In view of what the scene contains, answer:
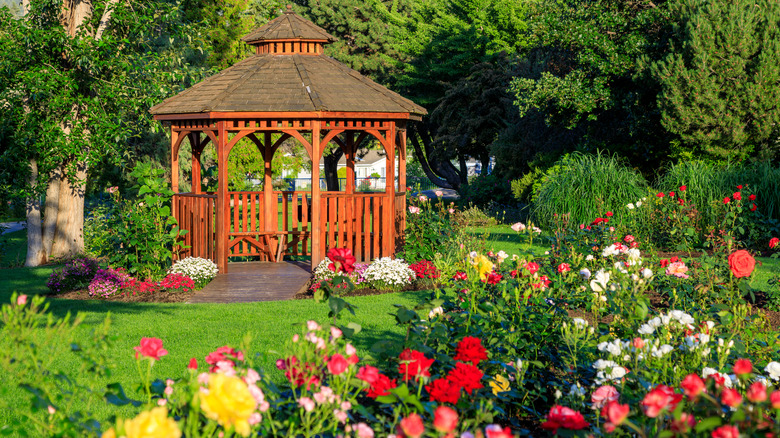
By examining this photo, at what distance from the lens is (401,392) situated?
8.99 feet

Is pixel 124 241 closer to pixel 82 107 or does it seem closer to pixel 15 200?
pixel 82 107

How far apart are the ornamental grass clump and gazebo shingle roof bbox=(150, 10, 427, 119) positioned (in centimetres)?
236

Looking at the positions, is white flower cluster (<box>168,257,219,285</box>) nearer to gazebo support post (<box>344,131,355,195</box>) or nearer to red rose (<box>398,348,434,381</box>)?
gazebo support post (<box>344,131,355,195</box>)

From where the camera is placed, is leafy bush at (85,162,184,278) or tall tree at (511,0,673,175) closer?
leafy bush at (85,162,184,278)

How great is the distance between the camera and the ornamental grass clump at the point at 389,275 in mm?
10172

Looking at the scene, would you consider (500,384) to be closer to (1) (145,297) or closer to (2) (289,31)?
(1) (145,297)

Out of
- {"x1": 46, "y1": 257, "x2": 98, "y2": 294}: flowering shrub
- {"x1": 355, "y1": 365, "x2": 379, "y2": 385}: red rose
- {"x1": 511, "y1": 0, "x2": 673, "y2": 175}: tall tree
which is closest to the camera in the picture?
{"x1": 355, "y1": 365, "x2": 379, "y2": 385}: red rose

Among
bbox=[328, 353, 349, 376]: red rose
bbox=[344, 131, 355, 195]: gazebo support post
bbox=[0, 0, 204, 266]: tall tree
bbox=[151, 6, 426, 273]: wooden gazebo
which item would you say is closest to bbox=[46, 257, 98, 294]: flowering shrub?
bbox=[151, 6, 426, 273]: wooden gazebo

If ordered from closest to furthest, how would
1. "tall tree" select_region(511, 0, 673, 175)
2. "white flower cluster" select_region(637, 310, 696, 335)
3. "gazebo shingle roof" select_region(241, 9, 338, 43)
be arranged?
"white flower cluster" select_region(637, 310, 696, 335), "gazebo shingle roof" select_region(241, 9, 338, 43), "tall tree" select_region(511, 0, 673, 175)

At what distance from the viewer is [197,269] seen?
34.0ft

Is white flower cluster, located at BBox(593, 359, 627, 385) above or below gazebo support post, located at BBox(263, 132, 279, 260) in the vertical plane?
below

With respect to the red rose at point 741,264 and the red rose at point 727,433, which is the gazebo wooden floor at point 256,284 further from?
the red rose at point 727,433

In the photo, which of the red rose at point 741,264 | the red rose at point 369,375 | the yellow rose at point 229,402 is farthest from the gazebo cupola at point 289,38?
the yellow rose at point 229,402

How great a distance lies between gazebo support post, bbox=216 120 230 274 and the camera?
10.7 meters
